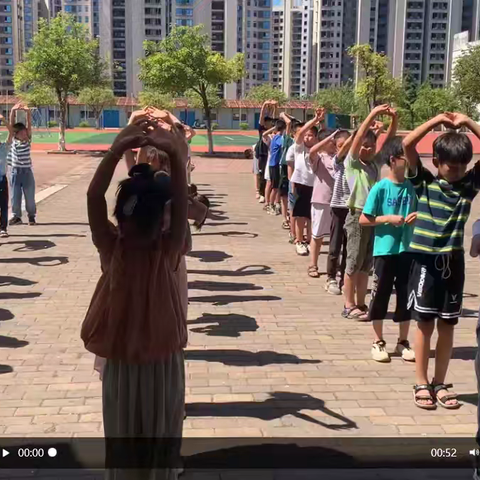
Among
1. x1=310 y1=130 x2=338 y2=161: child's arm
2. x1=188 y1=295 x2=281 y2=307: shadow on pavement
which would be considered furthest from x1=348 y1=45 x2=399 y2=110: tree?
x1=188 y1=295 x2=281 y2=307: shadow on pavement

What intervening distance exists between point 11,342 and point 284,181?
20.9ft

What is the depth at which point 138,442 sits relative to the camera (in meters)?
2.79

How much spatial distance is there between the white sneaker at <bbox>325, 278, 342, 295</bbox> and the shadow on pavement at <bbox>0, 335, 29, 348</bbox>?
3261 millimetres

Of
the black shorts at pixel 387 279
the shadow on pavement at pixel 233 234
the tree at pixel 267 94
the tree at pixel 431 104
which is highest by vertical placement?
the tree at pixel 267 94

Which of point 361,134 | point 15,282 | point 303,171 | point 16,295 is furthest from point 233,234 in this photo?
point 361,134

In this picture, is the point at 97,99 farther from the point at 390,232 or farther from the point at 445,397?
the point at 445,397

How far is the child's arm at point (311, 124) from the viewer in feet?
25.0

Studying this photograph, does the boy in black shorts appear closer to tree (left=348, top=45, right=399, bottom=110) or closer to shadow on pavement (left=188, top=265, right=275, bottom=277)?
shadow on pavement (left=188, top=265, right=275, bottom=277)

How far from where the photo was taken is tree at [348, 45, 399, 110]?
1817 inches

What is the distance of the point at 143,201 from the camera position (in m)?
2.76

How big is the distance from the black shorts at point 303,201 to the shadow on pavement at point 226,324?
2.71 m

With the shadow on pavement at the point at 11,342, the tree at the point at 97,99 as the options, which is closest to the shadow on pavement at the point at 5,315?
the shadow on pavement at the point at 11,342

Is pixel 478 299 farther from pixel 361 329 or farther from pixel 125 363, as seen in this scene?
pixel 125 363

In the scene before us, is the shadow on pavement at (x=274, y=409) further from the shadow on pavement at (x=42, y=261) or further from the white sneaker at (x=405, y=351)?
the shadow on pavement at (x=42, y=261)
